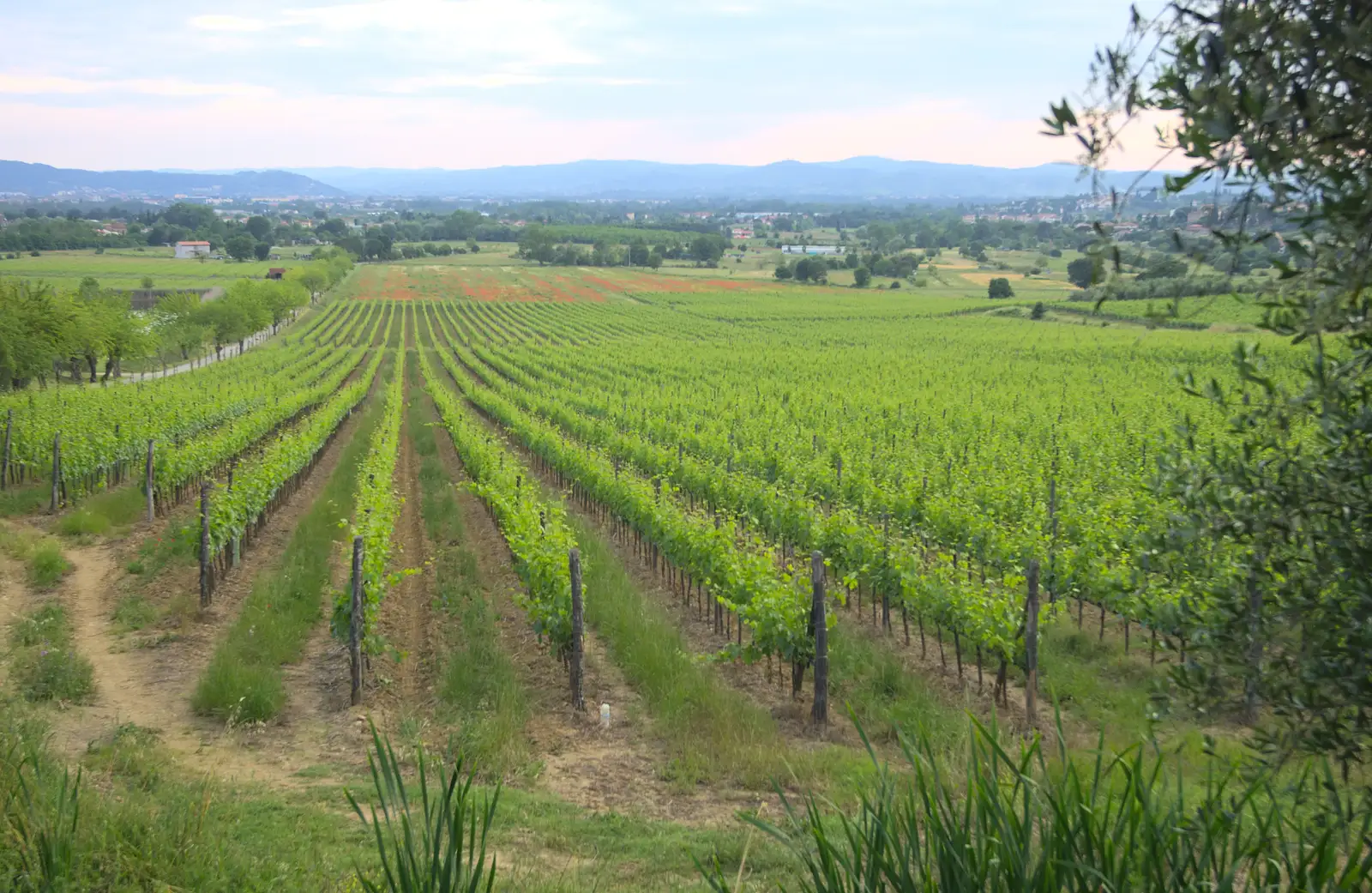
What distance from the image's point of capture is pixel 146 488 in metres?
19.4

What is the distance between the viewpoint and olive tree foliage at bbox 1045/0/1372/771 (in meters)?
2.99

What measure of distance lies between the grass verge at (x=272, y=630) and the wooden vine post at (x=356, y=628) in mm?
817

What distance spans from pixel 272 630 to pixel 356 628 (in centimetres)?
256

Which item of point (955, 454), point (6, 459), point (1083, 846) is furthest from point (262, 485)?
point (1083, 846)

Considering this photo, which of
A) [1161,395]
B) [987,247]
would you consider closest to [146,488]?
[1161,395]

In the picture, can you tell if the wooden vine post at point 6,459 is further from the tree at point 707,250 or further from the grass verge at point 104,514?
the tree at point 707,250

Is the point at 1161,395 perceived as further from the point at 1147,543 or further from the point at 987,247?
the point at 987,247

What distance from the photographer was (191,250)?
15288 cm

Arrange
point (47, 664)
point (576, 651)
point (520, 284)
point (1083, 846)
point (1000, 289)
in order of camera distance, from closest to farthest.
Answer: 1. point (1083, 846)
2. point (576, 651)
3. point (47, 664)
4. point (1000, 289)
5. point (520, 284)

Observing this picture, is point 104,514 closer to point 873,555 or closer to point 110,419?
point 110,419

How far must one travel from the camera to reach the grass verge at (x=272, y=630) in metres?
10.4

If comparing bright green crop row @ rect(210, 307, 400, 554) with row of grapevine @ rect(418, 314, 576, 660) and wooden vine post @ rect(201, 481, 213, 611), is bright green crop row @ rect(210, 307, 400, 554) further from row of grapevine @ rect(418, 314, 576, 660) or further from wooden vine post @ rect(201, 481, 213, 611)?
row of grapevine @ rect(418, 314, 576, 660)

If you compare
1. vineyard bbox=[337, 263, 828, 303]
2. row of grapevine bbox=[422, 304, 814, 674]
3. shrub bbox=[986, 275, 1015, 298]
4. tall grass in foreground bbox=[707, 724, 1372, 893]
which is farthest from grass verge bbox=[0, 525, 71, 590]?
shrub bbox=[986, 275, 1015, 298]

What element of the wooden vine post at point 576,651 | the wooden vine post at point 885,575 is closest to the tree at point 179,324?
the wooden vine post at point 576,651
